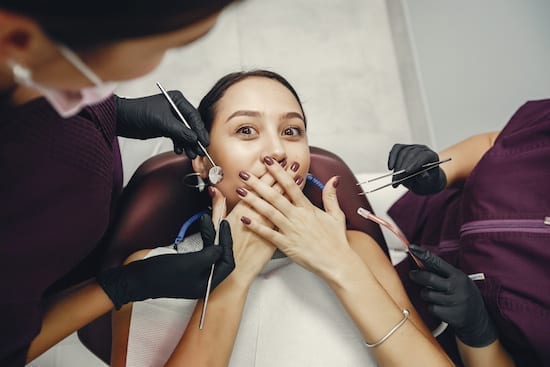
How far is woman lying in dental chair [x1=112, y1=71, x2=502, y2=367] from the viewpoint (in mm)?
964

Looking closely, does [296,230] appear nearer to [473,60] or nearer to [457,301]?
[457,301]

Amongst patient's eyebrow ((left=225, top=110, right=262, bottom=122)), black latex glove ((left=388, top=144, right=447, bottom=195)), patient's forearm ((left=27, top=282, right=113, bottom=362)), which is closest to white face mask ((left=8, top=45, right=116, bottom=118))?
patient's forearm ((left=27, top=282, right=113, bottom=362))

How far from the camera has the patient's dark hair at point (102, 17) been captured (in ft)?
1.34

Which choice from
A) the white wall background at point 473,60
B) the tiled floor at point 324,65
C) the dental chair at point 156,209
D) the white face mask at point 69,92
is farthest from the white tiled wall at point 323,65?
the white face mask at point 69,92

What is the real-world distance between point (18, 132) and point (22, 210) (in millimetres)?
110

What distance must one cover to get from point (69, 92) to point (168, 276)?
0.49 metres

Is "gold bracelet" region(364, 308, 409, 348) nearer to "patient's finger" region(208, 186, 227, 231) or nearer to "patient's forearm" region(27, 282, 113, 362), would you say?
"patient's finger" region(208, 186, 227, 231)

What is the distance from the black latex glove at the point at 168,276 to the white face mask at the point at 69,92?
0.46 meters

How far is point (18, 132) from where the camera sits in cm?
62

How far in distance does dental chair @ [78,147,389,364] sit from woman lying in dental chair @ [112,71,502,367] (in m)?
0.10

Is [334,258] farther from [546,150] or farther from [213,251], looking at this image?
[546,150]

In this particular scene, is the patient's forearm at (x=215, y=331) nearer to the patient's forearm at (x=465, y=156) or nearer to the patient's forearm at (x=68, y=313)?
the patient's forearm at (x=68, y=313)

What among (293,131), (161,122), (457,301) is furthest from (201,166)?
(457,301)

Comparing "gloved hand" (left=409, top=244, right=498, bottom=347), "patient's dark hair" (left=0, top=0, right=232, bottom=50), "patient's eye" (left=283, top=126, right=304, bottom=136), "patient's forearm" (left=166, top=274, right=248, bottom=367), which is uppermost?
"patient's dark hair" (left=0, top=0, right=232, bottom=50)
